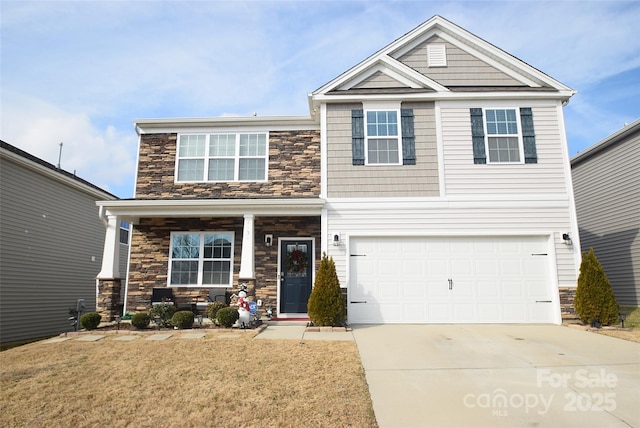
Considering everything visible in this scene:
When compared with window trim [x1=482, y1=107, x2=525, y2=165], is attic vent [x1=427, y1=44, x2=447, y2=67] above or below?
above

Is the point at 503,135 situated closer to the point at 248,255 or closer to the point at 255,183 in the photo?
the point at 255,183

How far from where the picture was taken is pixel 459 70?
11.0 m

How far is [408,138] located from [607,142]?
795 centimetres

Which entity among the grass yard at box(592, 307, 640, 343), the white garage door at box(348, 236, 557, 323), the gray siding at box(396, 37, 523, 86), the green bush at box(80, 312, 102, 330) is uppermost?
the gray siding at box(396, 37, 523, 86)

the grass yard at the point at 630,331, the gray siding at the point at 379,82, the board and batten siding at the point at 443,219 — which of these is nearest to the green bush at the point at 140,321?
the board and batten siding at the point at 443,219

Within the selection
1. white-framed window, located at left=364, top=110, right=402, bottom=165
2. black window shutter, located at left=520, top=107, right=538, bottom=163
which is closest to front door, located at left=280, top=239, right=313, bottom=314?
white-framed window, located at left=364, top=110, right=402, bottom=165

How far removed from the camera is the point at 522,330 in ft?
28.2

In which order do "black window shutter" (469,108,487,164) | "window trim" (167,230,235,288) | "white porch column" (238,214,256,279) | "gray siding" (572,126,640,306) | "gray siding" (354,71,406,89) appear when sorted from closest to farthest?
"white porch column" (238,214,256,279) → "black window shutter" (469,108,487,164) → "gray siding" (354,71,406,89) → "window trim" (167,230,235,288) → "gray siding" (572,126,640,306)

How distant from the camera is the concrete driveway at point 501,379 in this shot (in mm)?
4016

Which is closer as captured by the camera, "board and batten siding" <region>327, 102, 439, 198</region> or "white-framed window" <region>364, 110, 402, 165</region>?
"board and batten siding" <region>327, 102, 439, 198</region>

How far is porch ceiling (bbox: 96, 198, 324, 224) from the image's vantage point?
10086mm

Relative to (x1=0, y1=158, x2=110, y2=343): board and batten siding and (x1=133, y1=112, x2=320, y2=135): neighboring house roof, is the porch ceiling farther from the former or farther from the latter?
(x1=0, y1=158, x2=110, y2=343): board and batten siding

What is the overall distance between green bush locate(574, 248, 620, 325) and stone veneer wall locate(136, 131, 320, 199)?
706 centimetres

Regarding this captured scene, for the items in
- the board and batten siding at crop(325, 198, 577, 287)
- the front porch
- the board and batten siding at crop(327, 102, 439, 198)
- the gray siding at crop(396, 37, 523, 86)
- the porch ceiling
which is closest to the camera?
the board and batten siding at crop(325, 198, 577, 287)
